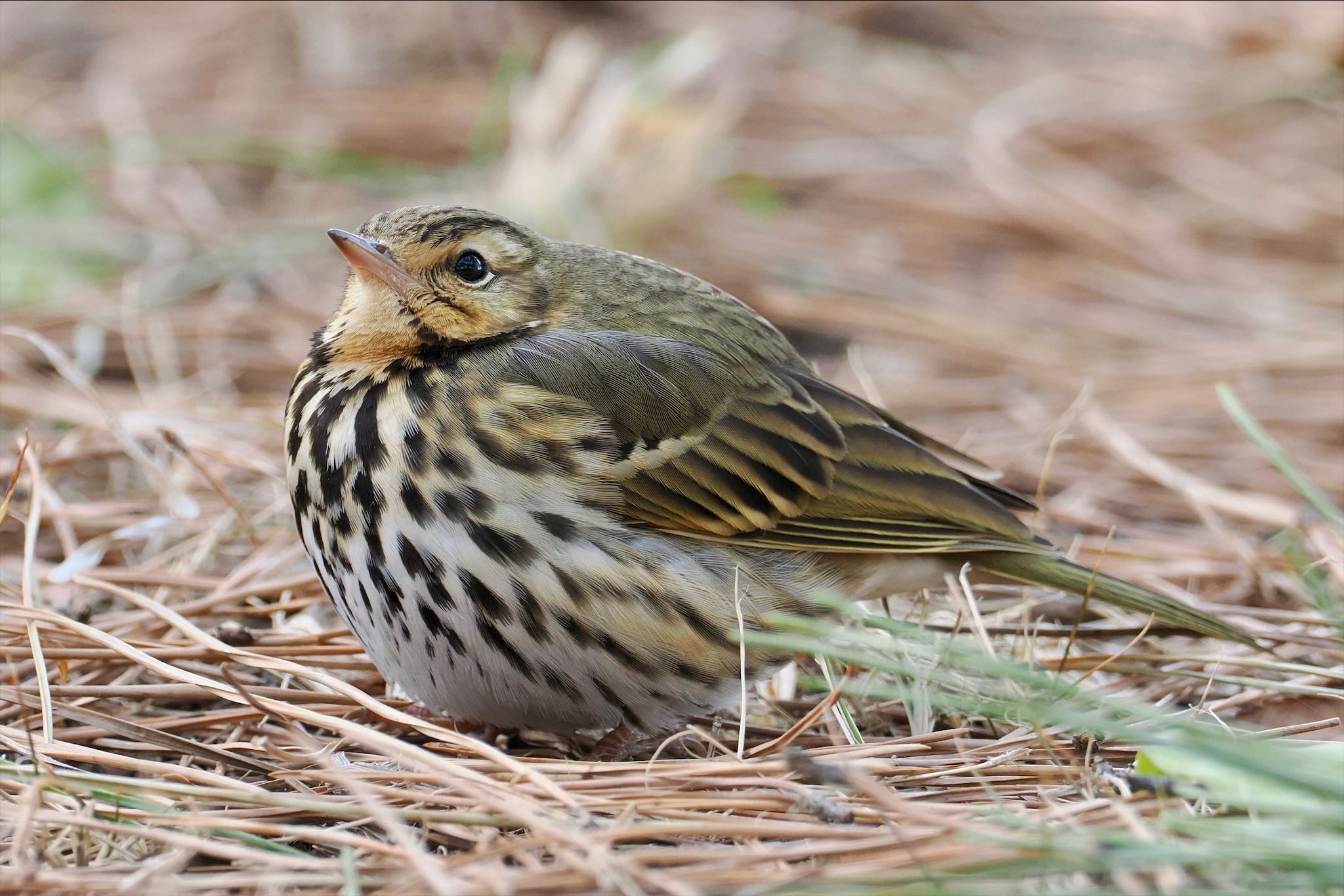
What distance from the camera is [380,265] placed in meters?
3.34

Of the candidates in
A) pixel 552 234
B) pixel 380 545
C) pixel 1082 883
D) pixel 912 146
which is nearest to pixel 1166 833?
pixel 1082 883

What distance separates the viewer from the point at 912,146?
8.34 meters

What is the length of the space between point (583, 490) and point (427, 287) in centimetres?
62

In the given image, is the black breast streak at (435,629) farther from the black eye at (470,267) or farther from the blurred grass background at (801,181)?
the blurred grass background at (801,181)

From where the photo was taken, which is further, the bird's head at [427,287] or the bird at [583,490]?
the bird's head at [427,287]

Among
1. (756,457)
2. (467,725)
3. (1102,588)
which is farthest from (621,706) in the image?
(1102,588)

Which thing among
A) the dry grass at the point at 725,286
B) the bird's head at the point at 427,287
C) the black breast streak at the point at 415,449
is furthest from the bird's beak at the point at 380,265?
the dry grass at the point at 725,286

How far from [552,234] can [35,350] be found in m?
2.20

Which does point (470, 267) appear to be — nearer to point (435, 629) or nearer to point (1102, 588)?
point (435, 629)

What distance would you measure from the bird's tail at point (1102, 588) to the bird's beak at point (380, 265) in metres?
1.57

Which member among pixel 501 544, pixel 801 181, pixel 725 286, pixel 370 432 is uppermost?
pixel 801 181

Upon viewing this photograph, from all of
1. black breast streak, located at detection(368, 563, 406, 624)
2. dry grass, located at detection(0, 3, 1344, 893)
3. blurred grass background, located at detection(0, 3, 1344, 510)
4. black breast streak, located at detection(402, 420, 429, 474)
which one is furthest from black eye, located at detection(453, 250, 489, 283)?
blurred grass background, located at detection(0, 3, 1344, 510)

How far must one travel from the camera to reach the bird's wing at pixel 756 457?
3305 millimetres

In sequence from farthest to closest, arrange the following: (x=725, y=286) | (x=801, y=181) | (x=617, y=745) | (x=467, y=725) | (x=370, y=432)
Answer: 1. (x=801, y=181)
2. (x=725, y=286)
3. (x=467, y=725)
4. (x=617, y=745)
5. (x=370, y=432)
